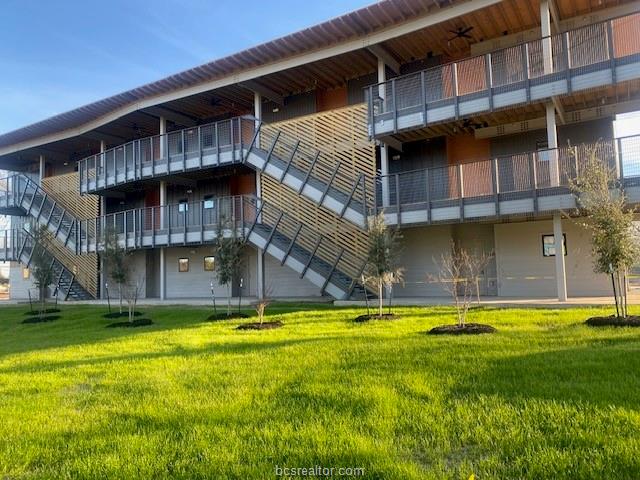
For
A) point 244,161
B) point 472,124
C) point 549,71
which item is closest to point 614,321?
point 549,71

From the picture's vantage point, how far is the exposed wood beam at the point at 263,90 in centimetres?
2258

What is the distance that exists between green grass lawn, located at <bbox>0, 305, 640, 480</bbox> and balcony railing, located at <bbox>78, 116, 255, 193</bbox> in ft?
44.5

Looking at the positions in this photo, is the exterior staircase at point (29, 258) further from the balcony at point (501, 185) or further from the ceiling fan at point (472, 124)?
the ceiling fan at point (472, 124)

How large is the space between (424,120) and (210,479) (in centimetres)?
1517

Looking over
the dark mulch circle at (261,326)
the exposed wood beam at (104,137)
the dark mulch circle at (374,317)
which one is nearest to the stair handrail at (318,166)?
the dark mulch circle at (374,317)

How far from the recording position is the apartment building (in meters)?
15.4

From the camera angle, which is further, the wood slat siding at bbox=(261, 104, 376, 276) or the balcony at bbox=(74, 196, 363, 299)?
the wood slat siding at bbox=(261, 104, 376, 276)

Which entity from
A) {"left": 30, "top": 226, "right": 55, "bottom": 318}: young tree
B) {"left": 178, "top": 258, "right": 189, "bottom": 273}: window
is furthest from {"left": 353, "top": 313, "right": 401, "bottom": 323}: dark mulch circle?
{"left": 178, "top": 258, "right": 189, "bottom": 273}: window

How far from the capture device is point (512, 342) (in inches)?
340

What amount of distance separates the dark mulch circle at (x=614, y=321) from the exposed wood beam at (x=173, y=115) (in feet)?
74.4

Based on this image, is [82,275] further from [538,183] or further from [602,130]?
[602,130]

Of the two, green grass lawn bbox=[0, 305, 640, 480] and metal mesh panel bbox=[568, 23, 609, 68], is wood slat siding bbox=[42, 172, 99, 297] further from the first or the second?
metal mesh panel bbox=[568, 23, 609, 68]

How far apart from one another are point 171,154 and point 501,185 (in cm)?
1608

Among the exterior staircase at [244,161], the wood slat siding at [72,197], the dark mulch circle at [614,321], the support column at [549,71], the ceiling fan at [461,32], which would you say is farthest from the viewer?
the wood slat siding at [72,197]
